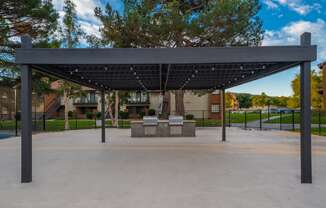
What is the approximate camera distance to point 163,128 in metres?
13.0

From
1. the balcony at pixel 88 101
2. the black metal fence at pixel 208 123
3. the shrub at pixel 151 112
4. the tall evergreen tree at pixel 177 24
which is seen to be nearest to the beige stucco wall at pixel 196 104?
the black metal fence at pixel 208 123

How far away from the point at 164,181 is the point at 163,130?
8.17 meters

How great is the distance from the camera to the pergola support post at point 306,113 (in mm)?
4660

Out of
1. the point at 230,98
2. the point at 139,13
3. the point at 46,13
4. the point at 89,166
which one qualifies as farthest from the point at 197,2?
the point at 230,98

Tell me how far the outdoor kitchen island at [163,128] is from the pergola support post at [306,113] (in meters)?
8.25

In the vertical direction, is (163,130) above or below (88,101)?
below

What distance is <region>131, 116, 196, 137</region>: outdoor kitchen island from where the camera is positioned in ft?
42.3

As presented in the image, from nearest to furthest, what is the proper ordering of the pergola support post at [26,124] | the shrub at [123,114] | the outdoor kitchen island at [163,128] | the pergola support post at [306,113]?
the pergola support post at [306,113] < the pergola support post at [26,124] < the outdoor kitchen island at [163,128] < the shrub at [123,114]

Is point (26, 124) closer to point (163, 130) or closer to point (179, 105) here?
point (163, 130)

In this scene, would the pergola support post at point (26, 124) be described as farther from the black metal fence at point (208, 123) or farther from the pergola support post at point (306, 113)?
the black metal fence at point (208, 123)

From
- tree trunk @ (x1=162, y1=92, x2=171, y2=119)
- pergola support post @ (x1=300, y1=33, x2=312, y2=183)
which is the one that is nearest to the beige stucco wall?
tree trunk @ (x1=162, y1=92, x2=171, y2=119)

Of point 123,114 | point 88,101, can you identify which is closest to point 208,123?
point 123,114

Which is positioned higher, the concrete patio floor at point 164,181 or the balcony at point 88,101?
the balcony at point 88,101

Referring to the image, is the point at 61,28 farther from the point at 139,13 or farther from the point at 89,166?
the point at 89,166
